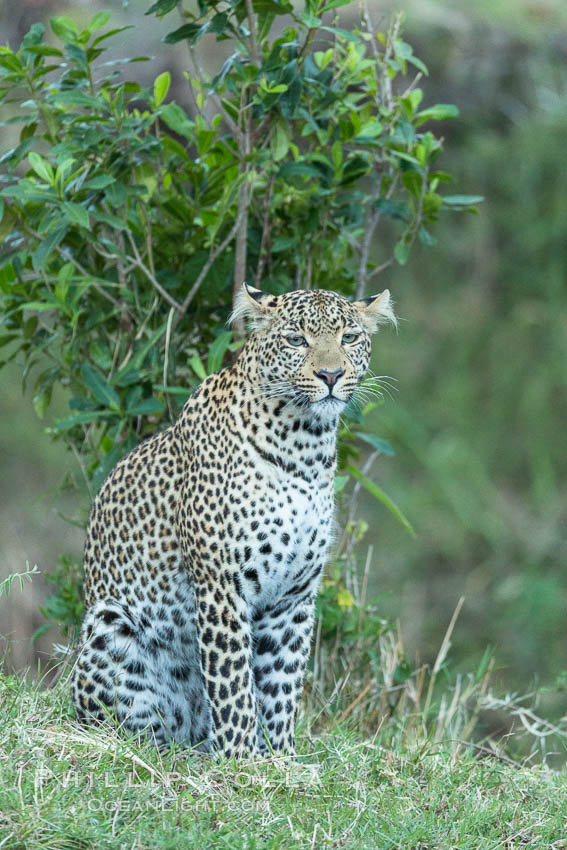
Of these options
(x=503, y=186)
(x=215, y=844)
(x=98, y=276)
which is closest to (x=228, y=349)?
(x=98, y=276)

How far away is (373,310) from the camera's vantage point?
5.40 metres

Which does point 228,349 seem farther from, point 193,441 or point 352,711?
point 352,711

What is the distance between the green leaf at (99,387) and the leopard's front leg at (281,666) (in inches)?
59.4

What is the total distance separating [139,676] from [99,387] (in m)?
1.60

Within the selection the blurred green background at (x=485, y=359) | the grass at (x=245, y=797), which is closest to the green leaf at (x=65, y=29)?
the grass at (x=245, y=797)

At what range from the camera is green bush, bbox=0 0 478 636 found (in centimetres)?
589

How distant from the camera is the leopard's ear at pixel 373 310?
537 centimetres

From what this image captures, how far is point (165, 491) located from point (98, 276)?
5.76ft

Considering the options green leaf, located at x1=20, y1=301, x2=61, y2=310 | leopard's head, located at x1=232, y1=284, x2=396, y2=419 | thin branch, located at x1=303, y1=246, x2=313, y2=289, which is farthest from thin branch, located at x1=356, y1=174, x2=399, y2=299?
green leaf, located at x1=20, y1=301, x2=61, y2=310

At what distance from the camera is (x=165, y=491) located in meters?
5.38

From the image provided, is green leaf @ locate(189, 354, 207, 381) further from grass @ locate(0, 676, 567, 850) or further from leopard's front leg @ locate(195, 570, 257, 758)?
grass @ locate(0, 676, 567, 850)

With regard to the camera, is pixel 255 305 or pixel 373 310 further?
pixel 373 310

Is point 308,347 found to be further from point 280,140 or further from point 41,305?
point 41,305

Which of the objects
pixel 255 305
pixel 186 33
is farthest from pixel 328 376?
pixel 186 33
